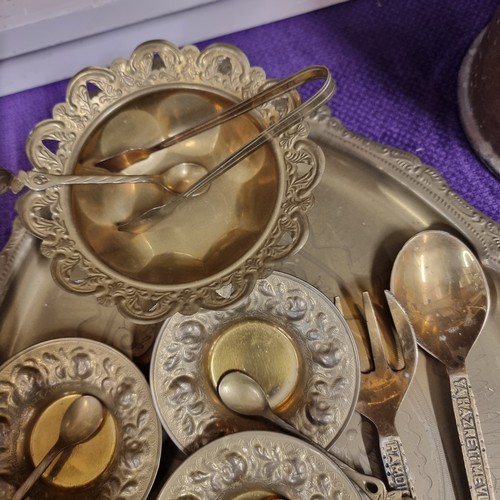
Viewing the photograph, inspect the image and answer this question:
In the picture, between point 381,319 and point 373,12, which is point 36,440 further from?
point 373,12

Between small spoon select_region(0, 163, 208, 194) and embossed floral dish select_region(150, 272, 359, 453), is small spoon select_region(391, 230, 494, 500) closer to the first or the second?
embossed floral dish select_region(150, 272, 359, 453)

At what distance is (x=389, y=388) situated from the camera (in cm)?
52

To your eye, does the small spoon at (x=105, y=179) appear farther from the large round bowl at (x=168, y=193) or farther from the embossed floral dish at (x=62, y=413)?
the embossed floral dish at (x=62, y=413)

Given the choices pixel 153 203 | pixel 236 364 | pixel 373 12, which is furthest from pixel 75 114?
pixel 373 12

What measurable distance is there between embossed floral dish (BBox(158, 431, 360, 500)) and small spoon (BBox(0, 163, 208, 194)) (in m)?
0.22

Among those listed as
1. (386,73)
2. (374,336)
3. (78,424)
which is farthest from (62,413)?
(386,73)

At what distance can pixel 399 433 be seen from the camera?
523 millimetres

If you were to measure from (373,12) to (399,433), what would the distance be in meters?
0.46

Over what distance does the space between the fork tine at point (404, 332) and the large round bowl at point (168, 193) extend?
0.12 meters

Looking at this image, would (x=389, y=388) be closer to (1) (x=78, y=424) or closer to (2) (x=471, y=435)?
(2) (x=471, y=435)

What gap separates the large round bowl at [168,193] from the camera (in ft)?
1.56

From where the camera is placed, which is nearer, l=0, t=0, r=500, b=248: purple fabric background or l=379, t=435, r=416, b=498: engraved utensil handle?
l=379, t=435, r=416, b=498: engraved utensil handle

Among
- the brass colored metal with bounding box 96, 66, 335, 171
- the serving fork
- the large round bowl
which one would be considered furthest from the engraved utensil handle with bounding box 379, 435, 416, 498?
the brass colored metal with bounding box 96, 66, 335, 171

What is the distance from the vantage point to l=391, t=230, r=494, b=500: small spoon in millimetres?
533
